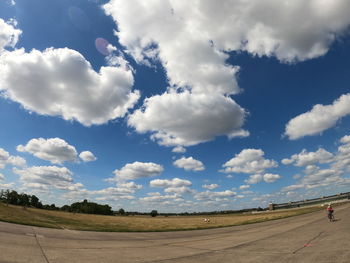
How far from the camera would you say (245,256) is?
11.3 metres

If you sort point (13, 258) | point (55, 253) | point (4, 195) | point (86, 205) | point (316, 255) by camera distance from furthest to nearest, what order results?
point (86, 205)
point (4, 195)
point (55, 253)
point (316, 255)
point (13, 258)

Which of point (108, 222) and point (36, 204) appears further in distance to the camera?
point (36, 204)

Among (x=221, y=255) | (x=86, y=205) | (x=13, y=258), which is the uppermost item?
(x=13, y=258)

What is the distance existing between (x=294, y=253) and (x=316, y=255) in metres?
1.14

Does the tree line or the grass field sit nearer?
the grass field

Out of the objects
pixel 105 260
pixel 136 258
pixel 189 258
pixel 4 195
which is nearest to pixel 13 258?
pixel 105 260

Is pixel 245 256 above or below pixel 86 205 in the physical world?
above

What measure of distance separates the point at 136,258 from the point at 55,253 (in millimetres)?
3540

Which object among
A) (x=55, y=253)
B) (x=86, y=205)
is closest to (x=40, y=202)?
(x=86, y=205)

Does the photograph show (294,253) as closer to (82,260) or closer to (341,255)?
(341,255)

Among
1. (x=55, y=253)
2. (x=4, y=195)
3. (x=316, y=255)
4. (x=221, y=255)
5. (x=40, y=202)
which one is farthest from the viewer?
(x=40, y=202)

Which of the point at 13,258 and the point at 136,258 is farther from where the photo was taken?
the point at 136,258

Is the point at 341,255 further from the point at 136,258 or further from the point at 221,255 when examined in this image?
the point at 136,258

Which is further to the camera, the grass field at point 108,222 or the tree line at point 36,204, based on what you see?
the tree line at point 36,204
